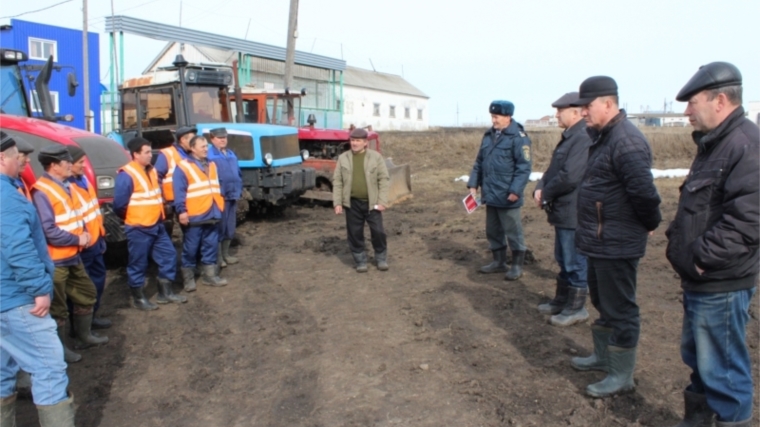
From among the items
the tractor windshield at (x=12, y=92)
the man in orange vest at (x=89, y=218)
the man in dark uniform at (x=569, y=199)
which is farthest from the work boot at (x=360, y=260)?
the tractor windshield at (x=12, y=92)

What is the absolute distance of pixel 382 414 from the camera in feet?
12.2

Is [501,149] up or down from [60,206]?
up

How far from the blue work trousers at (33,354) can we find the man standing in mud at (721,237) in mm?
3203

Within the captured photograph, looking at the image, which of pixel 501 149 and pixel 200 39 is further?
pixel 200 39

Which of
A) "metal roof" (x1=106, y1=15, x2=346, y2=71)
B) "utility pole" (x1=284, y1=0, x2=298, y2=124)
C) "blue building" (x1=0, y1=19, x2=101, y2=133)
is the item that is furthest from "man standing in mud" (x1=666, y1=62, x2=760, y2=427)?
"blue building" (x1=0, y1=19, x2=101, y2=133)

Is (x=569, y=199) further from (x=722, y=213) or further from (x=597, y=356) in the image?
(x=722, y=213)

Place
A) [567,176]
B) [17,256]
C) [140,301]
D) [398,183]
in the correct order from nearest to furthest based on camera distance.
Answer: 1. [17,256]
2. [567,176]
3. [140,301]
4. [398,183]

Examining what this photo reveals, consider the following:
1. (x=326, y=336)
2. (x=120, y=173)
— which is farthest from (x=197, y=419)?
(x=120, y=173)

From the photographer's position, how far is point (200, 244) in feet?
22.0

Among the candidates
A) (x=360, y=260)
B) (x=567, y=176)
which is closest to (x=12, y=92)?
(x=360, y=260)

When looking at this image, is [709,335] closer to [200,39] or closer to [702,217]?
[702,217]

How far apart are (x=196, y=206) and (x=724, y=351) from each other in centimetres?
496

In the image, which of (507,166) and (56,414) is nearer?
(56,414)

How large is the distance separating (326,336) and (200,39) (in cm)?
2112
